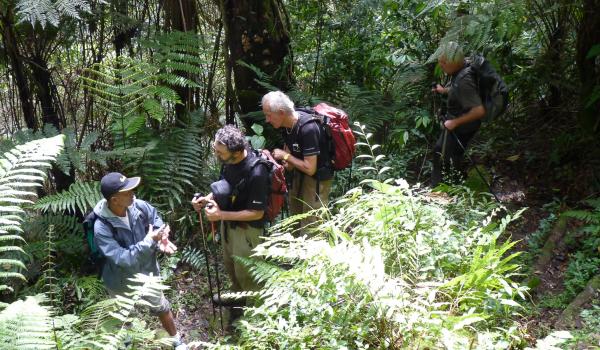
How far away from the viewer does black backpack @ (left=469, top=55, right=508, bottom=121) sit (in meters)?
5.39

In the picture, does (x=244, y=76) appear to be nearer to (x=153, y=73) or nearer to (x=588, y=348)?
(x=153, y=73)

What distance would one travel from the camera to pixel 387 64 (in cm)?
753

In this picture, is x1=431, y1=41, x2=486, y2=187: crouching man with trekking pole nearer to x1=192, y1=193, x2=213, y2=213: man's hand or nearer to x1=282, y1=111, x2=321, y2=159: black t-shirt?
x1=282, y1=111, x2=321, y2=159: black t-shirt

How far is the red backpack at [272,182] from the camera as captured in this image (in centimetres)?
427

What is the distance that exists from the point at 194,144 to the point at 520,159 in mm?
3937

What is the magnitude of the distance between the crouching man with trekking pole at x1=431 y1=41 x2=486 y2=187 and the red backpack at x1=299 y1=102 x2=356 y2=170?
113cm

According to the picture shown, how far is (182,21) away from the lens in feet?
22.0

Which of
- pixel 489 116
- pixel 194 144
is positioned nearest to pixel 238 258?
pixel 194 144

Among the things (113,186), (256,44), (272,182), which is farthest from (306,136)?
(256,44)

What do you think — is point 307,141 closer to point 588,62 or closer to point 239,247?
point 239,247

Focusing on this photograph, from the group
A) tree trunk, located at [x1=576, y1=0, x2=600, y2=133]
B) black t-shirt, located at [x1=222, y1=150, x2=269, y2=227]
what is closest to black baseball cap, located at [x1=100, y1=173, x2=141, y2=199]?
black t-shirt, located at [x1=222, y1=150, x2=269, y2=227]

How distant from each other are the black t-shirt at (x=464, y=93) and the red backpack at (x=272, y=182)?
2.16 meters

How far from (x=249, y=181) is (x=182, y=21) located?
10.9 feet

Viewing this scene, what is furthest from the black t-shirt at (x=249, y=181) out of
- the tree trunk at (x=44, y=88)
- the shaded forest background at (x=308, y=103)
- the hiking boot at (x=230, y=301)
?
the tree trunk at (x=44, y=88)
